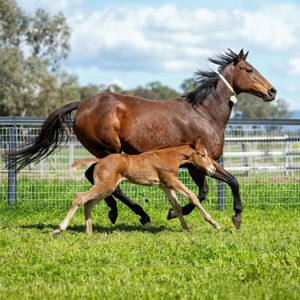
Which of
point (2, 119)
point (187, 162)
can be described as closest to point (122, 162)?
point (187, 162)

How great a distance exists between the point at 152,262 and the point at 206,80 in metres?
3.54

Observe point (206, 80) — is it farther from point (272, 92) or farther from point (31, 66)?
point (31, 66)

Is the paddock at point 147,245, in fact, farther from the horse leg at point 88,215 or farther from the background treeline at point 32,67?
the background treeline at point 32,67

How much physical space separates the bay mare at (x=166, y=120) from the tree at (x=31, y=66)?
33.3 m

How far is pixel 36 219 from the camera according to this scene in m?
8.78

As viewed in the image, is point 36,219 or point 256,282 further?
point 36,219

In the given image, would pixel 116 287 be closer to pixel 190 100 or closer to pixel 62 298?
pixel 62 298

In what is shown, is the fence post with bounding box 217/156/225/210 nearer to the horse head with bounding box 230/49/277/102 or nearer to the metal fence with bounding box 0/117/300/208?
the metal fence with bounding box 0/117/300/208

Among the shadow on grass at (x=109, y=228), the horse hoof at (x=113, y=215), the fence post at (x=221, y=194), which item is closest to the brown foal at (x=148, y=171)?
the shadow on grass at (x=109, y=228)

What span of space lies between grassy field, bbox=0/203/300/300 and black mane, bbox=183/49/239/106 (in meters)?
1.92

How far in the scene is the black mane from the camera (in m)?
7.73

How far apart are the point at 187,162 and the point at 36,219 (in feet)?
10.1

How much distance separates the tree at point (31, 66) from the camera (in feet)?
131

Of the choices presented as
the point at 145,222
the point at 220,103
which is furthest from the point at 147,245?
the point at 220,103
